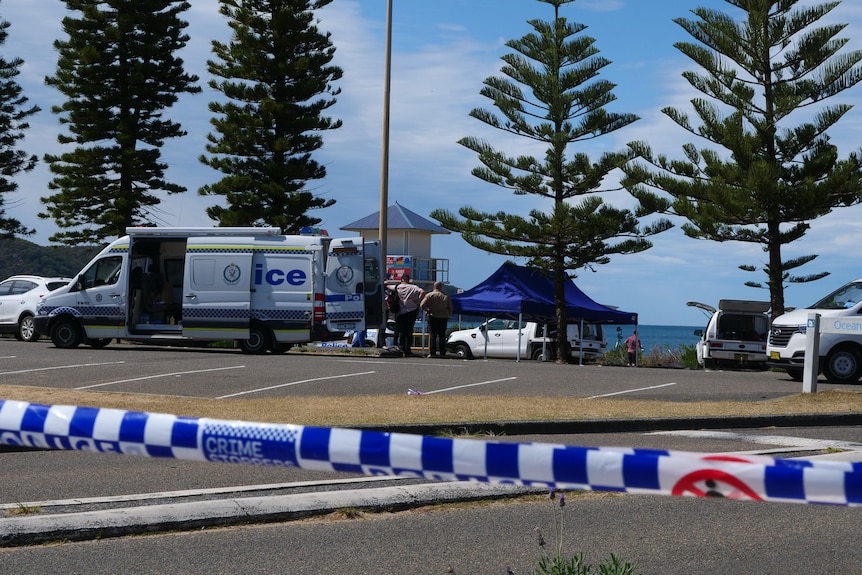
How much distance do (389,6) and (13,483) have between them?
835 inches

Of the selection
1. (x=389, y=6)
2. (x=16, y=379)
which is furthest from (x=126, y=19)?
(x=16, y=379)

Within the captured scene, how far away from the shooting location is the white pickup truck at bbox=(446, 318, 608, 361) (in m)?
29.7

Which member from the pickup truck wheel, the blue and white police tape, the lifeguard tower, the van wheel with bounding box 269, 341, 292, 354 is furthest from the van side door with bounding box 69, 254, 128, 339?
the lifeguard tower

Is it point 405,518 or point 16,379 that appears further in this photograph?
point 16,379

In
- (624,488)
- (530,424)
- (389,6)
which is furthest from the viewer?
(389,6)

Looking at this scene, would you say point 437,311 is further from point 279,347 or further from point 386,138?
point 386,138

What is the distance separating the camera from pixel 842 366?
1800cm

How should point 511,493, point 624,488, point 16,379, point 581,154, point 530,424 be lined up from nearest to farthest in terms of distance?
point 624,488 < point 511,493 < point 530,424 < point 16,379 < point 581,154

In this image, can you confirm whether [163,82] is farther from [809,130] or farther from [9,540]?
[9,540]

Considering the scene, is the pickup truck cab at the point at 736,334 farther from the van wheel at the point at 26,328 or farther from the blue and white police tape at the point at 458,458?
the blue and white police tape at the point at 458,458

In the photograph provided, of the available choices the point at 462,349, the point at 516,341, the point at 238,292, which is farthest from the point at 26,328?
the point at 516,341

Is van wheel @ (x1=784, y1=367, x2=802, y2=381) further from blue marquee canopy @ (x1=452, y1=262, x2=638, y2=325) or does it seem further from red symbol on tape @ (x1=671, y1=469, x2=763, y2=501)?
red symbol on tape @ (x1=671, y1=469, x2=763, y2=501)

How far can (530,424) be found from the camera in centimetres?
1014

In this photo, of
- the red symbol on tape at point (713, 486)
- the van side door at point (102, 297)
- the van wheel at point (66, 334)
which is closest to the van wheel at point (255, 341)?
the van side door at point (102, 297)
